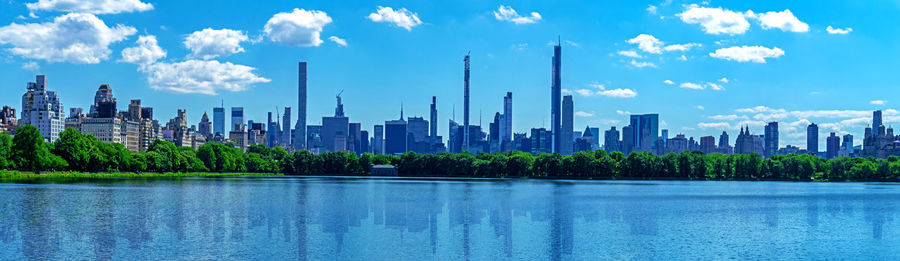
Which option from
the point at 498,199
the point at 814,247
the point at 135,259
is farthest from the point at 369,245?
the point at 498,199

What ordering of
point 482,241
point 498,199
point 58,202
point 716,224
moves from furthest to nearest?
point 498,199, point 58,202, point 716,224, point 482,241

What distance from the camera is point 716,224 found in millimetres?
53094

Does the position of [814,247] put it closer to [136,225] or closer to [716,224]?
[716,224]

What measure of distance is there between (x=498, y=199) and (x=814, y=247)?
38.8m

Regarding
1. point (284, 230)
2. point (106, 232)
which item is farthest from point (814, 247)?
point (106, 232)

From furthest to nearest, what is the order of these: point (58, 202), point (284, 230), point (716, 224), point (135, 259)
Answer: point (58, 202), point (716, 224), point (284, 230), point (135, 259)

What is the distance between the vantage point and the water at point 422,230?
37.6m

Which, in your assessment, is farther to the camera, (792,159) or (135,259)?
(792,159)

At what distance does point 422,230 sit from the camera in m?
46.9

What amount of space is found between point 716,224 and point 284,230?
2763 cm

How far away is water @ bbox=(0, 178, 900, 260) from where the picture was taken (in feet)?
123

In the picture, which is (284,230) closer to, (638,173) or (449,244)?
(449,244)

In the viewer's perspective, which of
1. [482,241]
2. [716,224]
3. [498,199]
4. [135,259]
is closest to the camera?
[135,259]

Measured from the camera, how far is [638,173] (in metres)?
175
